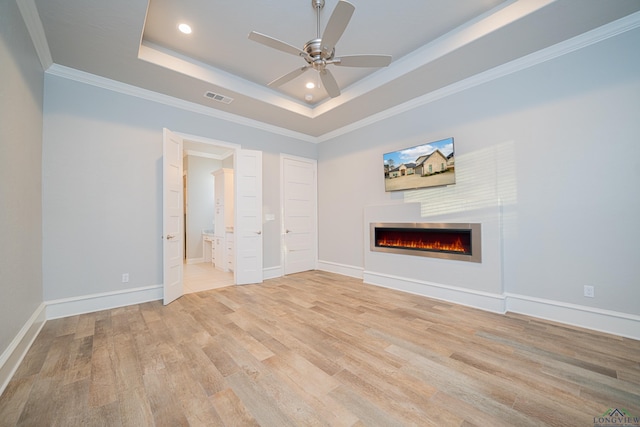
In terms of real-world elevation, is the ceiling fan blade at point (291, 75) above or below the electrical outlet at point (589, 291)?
above


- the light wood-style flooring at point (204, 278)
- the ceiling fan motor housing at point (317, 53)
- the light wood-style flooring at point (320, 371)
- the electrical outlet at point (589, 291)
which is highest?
the ceiling fan motor housing at point (317, 53)

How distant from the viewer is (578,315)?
2.59 metres

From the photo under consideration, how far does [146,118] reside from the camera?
361cm

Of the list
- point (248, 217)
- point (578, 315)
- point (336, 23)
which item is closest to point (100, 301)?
point (248, 217)

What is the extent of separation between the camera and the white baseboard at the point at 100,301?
2.92 metres

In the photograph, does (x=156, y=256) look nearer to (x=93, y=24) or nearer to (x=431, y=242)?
(x=93, y=24)

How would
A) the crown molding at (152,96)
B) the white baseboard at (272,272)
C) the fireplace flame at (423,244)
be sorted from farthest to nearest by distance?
the white baseboard at (272,272) → the fireplace flame at (423,244) → the crown molding at (152,96)

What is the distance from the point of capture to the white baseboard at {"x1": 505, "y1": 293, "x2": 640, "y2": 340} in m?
2.34

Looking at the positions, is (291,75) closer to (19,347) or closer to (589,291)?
(19,347)

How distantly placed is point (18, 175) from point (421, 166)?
4.58m

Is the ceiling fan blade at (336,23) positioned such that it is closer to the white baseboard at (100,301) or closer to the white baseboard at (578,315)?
the white baseboard at (578,315)

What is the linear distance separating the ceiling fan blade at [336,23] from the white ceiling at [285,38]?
2.09 feet

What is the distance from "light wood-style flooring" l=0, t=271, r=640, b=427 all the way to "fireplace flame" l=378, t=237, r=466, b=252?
845mm

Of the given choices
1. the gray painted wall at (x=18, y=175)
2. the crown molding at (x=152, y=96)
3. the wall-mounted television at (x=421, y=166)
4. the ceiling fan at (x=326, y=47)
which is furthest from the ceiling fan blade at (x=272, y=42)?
the crown molding at (x=152, y=96)
